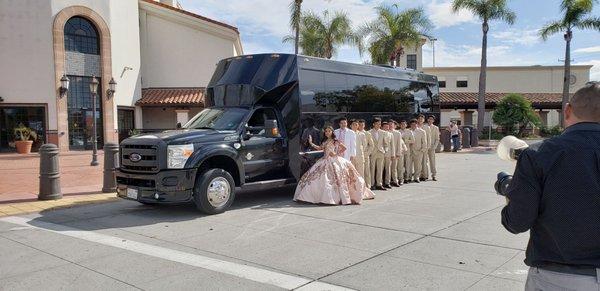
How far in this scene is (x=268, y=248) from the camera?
6613mm

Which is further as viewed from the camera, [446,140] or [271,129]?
[446,140]

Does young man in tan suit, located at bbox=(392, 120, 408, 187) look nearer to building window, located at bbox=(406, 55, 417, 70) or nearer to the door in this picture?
the door

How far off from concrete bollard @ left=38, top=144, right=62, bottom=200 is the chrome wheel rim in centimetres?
406

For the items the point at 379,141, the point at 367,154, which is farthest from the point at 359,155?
the point at 379,141

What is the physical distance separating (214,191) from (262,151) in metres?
1.60

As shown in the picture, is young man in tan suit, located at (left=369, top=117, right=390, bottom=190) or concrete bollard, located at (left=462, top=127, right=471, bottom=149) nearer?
young man in tan suit, located at (left=369, top=117, right=390, bottom=190)

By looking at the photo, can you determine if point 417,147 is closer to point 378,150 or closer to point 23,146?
point 378,150

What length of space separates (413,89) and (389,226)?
879 centimetres

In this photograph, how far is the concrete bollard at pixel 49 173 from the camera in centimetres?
1061

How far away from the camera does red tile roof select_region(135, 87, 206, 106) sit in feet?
93.6

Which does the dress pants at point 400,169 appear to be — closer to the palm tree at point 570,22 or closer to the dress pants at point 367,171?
the dress pants at point 367,171

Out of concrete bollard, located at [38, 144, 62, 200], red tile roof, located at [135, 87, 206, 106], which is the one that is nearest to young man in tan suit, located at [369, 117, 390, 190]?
concrete bollard, located at [38, 144, 62, 200]

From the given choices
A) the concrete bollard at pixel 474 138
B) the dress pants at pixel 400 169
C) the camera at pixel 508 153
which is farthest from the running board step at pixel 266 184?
the concrete bollard at pixel 474 138

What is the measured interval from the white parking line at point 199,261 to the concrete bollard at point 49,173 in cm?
257
